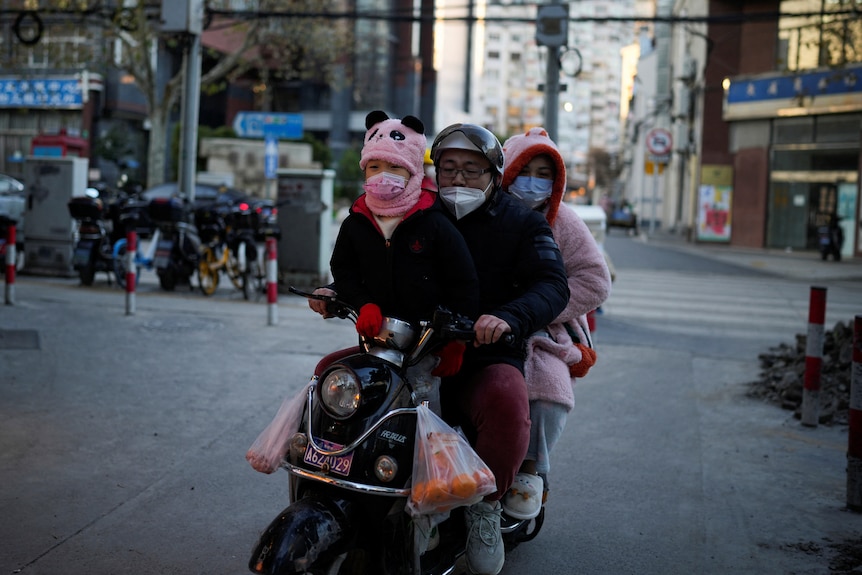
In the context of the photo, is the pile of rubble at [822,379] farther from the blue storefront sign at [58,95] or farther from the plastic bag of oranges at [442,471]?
the blue storefront sign at [58,95]

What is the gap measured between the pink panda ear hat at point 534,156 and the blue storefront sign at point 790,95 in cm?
2749

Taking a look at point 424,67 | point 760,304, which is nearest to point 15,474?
point 760,304

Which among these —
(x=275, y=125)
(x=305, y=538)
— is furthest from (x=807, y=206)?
(x=305, y=538)

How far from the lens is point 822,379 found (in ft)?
25.2

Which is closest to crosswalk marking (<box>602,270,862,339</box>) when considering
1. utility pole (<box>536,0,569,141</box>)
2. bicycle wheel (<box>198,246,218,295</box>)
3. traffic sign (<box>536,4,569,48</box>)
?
utility pole (<box>536,0,569,141</box>)

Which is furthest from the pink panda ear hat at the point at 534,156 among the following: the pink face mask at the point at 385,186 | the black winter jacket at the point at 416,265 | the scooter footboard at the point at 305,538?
the scooter footboard at the point at 305,538

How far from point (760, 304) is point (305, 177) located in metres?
7.52

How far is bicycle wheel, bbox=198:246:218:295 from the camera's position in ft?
40.9

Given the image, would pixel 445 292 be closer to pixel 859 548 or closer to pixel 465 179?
pixel 465 179

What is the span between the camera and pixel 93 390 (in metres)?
6.80

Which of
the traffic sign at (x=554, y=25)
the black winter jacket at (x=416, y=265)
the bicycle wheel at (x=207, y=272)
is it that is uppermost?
the traffic sign at (x=554, y=25)

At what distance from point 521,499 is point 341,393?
3.52 ft

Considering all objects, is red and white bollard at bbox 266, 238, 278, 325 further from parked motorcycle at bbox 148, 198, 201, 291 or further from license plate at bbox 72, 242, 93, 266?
license plate at bbox 72, 242, 93, 266

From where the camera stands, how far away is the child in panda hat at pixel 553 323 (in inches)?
145
